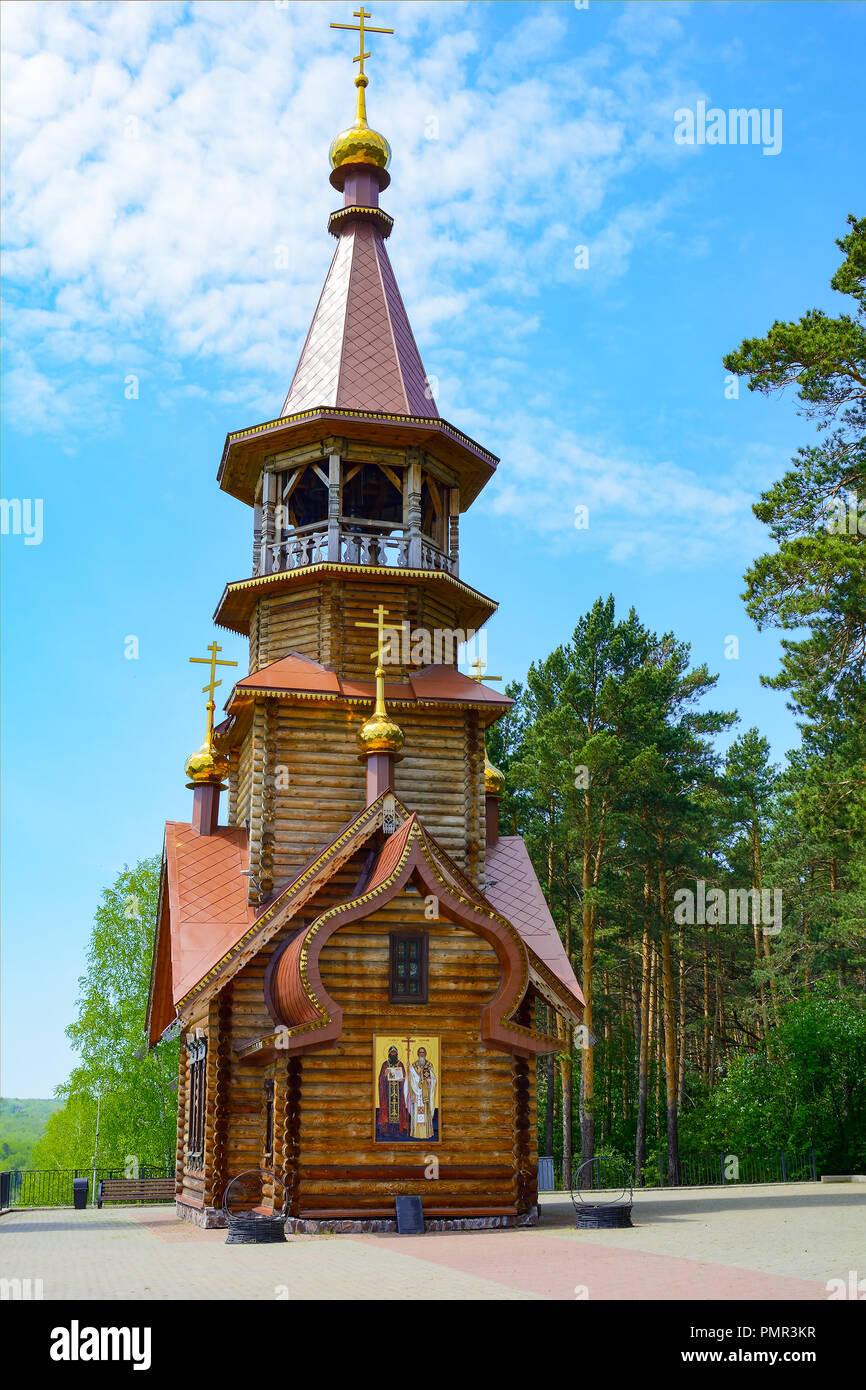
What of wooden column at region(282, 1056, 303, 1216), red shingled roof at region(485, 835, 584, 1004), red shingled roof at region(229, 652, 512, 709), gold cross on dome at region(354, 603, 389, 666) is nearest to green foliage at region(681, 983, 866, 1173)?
red shingled roof at region(485, 835, 584, 1004)

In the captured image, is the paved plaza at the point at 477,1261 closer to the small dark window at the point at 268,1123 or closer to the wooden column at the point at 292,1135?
the wooden column at the point at 292,1135

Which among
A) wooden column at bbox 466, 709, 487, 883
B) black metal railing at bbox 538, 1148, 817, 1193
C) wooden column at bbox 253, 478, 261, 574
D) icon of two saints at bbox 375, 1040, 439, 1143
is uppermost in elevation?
wooden column at bbox 253, 478, 261, 574

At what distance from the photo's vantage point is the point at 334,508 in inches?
793

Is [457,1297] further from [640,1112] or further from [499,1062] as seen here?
[640,1112]

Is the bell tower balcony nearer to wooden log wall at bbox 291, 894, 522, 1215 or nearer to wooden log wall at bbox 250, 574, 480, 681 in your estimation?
wooden log wall at bbox 250, 574, 480, 681

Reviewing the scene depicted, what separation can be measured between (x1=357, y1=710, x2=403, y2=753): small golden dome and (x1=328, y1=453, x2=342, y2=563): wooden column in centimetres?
302

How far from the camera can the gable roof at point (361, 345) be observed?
21.1m

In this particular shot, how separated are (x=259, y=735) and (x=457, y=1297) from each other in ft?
36.5

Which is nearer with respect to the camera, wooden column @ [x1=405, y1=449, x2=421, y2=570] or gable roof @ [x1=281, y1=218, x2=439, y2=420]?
wooden column @ [x1=405, y1=449, x2=421, y2=570]

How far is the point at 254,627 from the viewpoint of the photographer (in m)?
21.4

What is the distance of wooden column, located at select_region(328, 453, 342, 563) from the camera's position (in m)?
20.0

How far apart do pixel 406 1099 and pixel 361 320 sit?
524 inches

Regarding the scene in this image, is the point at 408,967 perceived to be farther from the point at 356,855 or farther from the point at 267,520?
the point at 267,520
